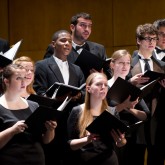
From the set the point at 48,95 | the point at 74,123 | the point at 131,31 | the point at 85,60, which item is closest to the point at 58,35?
the point at 85,60

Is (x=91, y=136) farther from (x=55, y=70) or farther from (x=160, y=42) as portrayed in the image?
(x=160, y=42)

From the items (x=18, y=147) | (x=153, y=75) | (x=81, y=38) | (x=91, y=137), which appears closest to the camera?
(x=18, y=147)

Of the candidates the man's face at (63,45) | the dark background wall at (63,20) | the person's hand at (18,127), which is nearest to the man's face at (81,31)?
the man's face at (63,45)

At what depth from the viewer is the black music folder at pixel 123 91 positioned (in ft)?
10.5

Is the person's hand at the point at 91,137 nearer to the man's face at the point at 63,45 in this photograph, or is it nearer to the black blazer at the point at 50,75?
the black blazer at the point at 50,75

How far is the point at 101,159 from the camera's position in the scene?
3.08 m

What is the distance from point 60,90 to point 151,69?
901 millimetres

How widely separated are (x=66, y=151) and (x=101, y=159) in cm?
30

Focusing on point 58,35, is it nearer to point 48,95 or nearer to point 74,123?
point 48,95

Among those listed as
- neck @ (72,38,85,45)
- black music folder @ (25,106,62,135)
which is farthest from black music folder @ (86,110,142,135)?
neck @ (72,38,85,45)

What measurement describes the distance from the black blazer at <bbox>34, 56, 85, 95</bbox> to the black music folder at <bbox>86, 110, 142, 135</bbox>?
751 millimetres

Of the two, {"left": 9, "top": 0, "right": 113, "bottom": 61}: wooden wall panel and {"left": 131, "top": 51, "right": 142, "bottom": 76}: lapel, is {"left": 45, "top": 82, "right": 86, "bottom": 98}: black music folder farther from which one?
{"left": 9, "top": 0, "right": 113, "bottom": 61}: wooden wall panel

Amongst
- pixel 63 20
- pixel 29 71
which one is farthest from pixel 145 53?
pixel 63 20

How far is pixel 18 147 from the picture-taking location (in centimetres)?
283
